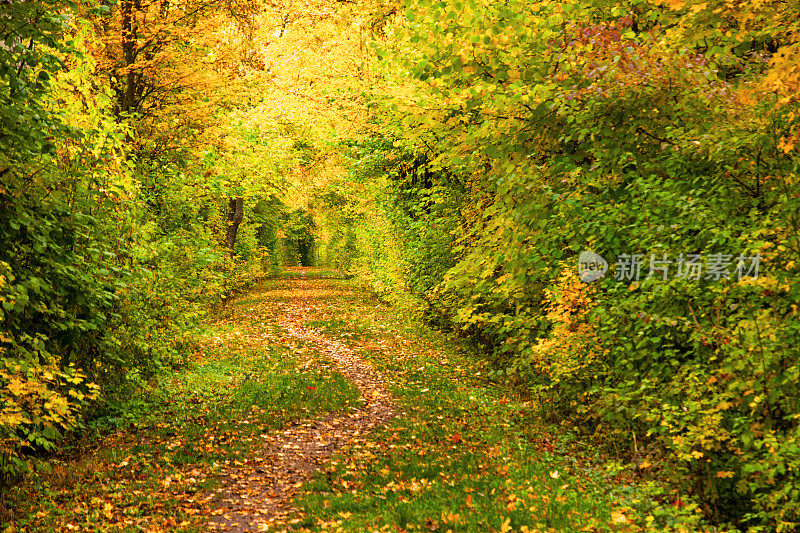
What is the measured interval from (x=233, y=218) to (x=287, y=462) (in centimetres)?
2389

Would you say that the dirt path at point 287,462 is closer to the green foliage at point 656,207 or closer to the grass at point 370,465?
the grass at point 370,465

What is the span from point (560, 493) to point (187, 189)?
43.4 ft

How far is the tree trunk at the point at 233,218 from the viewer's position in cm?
2972

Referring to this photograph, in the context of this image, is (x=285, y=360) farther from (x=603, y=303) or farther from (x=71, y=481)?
(x=603, y=303)

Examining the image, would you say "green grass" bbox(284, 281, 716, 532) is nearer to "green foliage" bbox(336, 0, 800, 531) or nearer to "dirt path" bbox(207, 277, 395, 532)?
"dirt path" bbox(207, 277, 395, 532)

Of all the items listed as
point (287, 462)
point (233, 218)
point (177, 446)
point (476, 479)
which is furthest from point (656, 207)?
point (233, 218)

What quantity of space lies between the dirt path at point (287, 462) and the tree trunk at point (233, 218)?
650 inches

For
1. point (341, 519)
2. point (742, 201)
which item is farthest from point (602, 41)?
point (341, 519)

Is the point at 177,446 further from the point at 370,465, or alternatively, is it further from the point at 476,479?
the point at 476,479

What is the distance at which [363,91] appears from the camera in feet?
67.7

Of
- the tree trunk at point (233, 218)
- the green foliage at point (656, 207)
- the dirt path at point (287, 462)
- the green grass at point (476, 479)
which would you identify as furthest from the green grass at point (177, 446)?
the tree trunk at point (233, 218)

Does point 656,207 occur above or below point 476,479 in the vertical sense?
above

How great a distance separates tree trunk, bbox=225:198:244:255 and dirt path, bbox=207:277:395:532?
16.5m

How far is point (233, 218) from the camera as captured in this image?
31.2m
